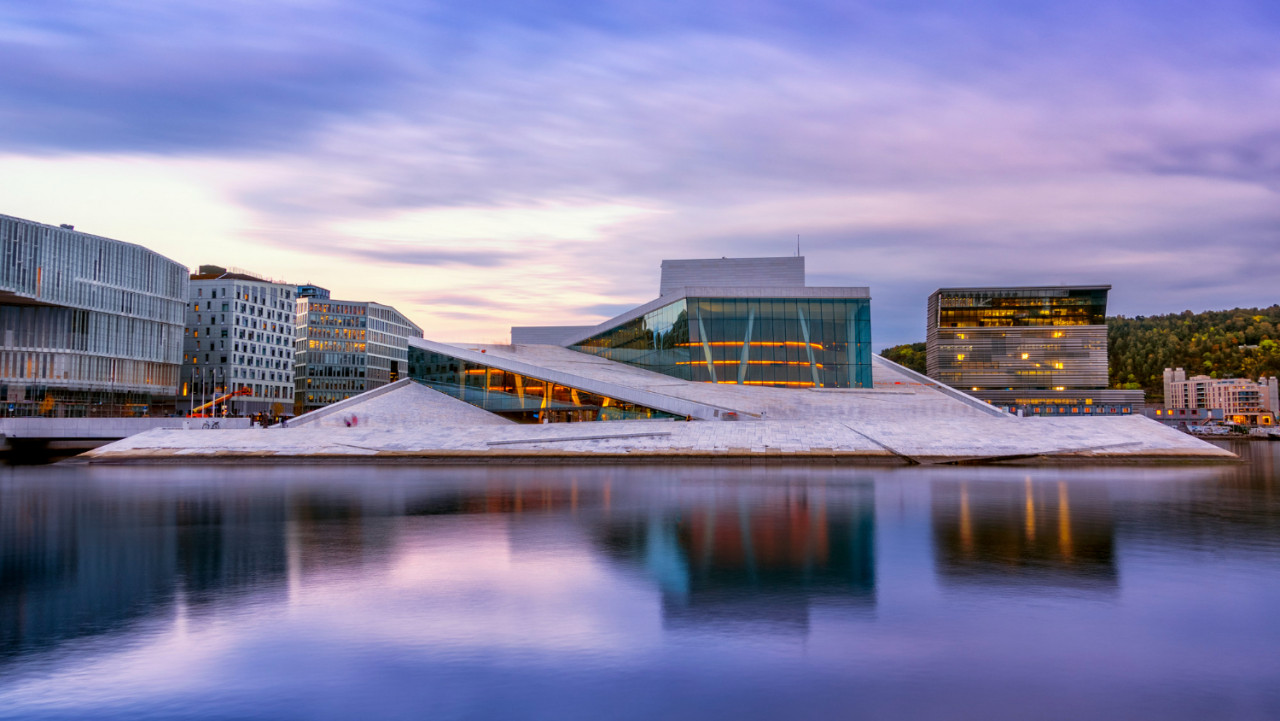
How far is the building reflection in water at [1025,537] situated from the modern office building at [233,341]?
10770cm

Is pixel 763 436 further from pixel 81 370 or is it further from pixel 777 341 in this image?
pixel 81 370

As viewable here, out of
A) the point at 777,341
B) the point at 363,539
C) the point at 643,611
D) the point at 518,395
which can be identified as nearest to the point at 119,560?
the point at 363,539

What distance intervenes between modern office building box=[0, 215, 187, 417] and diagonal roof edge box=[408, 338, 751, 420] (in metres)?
38.9

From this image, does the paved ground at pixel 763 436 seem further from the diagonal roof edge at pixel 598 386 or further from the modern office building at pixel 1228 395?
the modern office building at pixel 1228 395

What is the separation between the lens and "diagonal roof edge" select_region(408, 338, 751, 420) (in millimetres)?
49219

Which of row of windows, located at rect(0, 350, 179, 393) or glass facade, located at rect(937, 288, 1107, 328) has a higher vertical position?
glass facade, located at rect(937, 288, 1107, 328)

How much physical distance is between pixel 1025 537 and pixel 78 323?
3819 inches

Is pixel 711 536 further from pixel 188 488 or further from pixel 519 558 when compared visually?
pixel 188 488

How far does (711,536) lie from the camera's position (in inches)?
707

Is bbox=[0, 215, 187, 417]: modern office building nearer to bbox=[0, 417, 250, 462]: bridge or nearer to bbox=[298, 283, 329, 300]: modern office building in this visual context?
bbox=[0, 417, 250, 462]: bridge

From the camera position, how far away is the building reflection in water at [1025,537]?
14.1 m

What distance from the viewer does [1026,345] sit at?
136 meters

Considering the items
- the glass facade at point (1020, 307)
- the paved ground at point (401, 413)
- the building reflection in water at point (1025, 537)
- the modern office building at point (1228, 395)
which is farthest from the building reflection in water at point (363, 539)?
the modern office building at point (1228, 395)

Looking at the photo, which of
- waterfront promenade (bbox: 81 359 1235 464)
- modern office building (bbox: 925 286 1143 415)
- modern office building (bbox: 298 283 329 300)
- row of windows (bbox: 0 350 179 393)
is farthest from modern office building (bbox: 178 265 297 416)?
modern office building (bbox: 925 286 1143 415)
